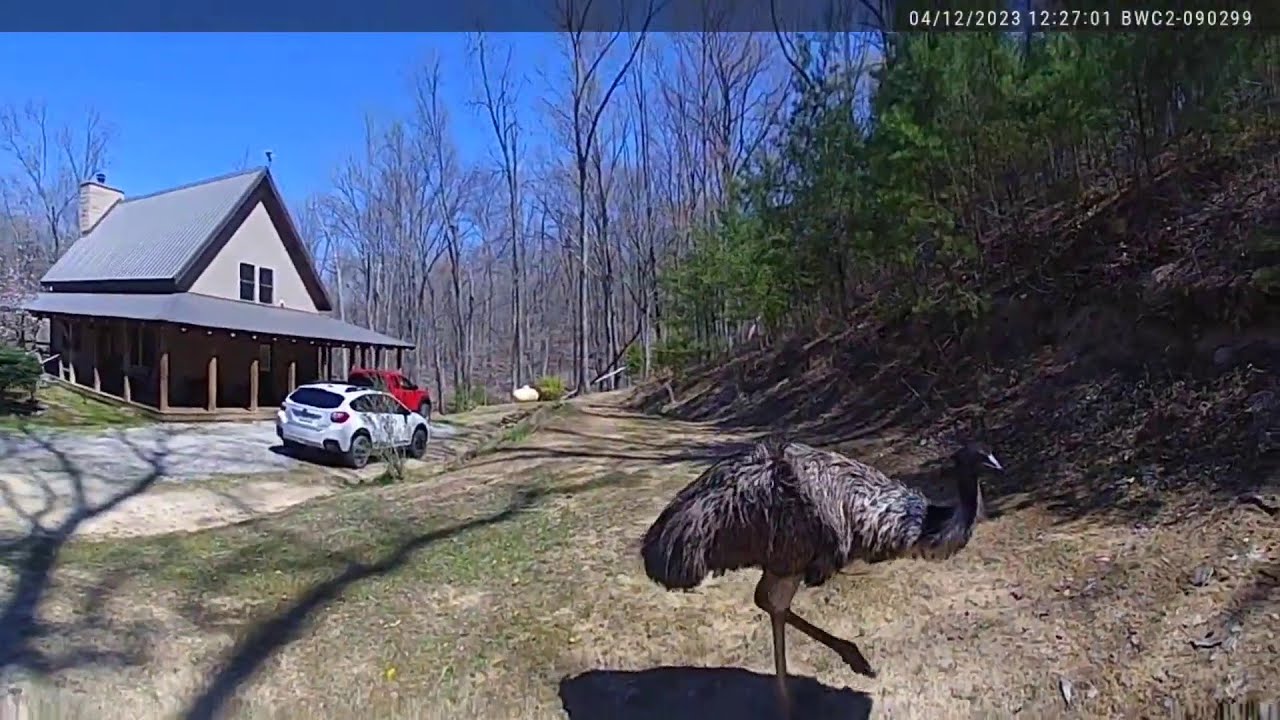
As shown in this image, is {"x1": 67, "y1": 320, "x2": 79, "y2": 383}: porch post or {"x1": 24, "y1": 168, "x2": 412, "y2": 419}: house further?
{"x1": 67, "y1": 320, "x2": 79, "y2": 383}: porch post

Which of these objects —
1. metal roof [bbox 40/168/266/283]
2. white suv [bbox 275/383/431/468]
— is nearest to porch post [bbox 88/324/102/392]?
metal roof [bbox 40/168/266/283]

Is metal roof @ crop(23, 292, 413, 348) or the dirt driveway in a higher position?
metal roof @ crop(23, 292, 413, 348)

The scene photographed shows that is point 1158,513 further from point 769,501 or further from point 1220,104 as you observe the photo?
point 1220,104

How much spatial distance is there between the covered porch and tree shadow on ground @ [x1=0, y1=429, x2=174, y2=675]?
508 centimetres

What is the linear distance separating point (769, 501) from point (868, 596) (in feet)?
6.06

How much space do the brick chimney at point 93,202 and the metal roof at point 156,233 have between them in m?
0.60

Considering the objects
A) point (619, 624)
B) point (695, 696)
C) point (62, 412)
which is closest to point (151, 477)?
point (62, 412)

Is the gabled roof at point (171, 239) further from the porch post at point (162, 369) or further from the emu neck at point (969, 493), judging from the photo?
the emu neck at point (969, 493)

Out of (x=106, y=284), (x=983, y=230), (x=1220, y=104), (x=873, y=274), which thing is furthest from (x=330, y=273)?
(x=1220, y=104)

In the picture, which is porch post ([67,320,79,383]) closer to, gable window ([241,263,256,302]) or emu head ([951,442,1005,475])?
gable window ([241,263,256,302])

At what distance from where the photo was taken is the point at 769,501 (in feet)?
13.5

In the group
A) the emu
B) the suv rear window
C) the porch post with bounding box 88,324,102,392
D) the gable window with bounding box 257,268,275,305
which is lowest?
the emu

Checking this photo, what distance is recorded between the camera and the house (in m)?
22.5

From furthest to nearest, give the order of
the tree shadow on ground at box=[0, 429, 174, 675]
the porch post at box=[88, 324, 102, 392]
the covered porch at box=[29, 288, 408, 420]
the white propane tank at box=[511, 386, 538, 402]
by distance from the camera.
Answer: the white propane tank at box=[511, 386, 538, 402], the porch post at box=[88, 324, 102, 392], the covered porch at box=[29, 288, 408, 420], the tree shadow on ground at box=[0, 429, 174, 675]
